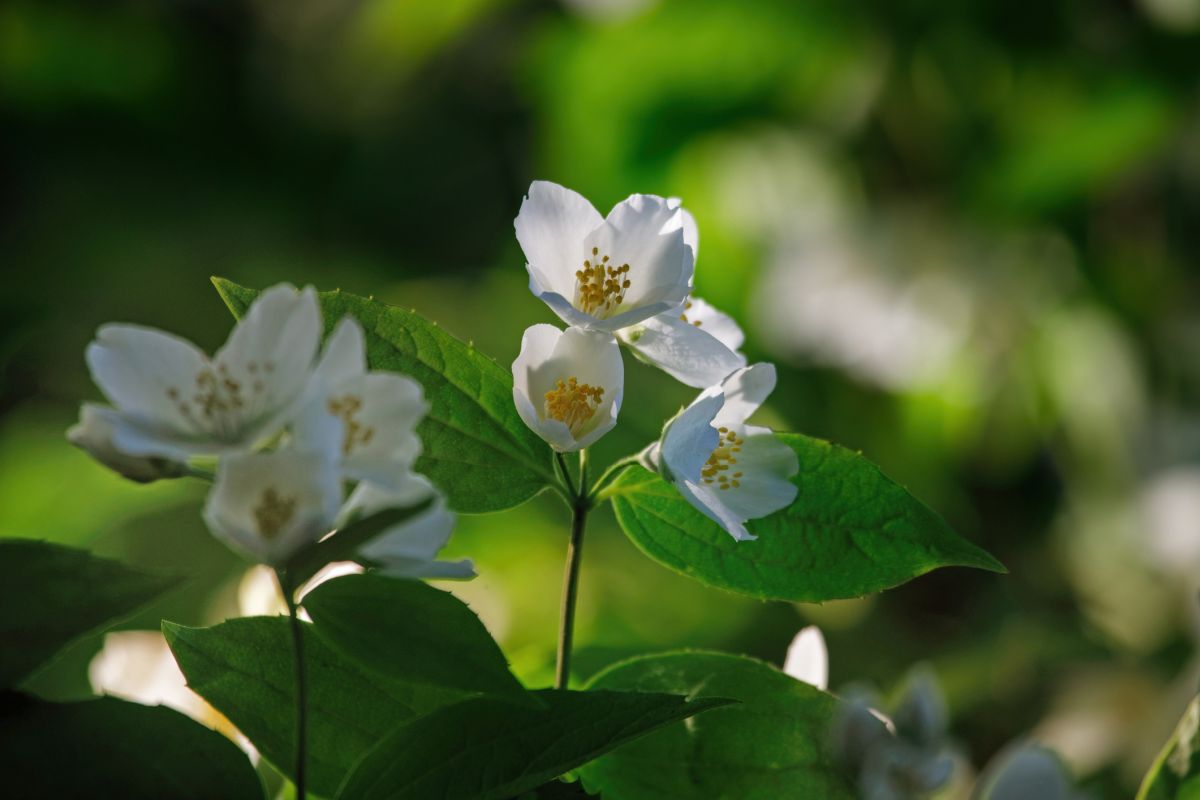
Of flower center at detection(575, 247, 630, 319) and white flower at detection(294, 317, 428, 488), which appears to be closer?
white flower at detection(294, 317, 428, 488)

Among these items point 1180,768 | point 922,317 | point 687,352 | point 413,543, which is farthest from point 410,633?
point 922,317

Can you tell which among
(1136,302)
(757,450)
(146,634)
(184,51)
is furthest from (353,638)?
(184,51)

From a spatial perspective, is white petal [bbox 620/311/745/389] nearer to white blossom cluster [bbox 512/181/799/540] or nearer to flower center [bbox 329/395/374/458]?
white blossom cluster [bbox 512/181/799/540]

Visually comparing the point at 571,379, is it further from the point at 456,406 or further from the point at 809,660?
the point at 809,660

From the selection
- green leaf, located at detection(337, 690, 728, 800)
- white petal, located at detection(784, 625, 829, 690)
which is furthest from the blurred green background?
green leaf, located at detection(337, 690, 728, 800)

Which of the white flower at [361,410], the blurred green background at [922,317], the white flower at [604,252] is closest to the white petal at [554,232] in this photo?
the white flower at [604,252]

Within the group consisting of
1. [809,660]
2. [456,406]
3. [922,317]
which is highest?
[456,406]
